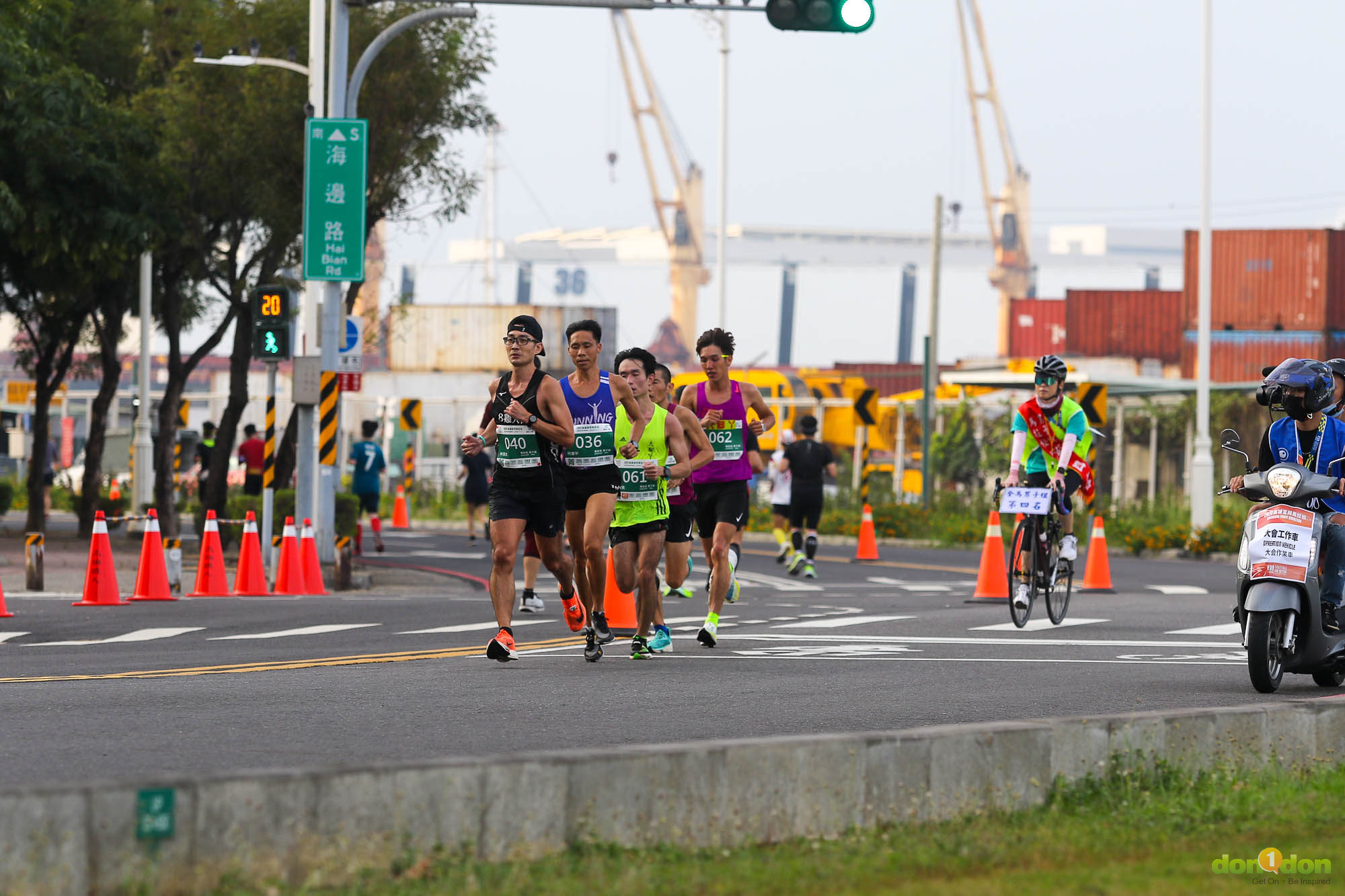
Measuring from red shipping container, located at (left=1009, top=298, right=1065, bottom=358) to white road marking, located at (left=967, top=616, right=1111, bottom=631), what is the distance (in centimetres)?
7582

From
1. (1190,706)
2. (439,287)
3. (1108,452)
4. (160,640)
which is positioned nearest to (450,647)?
(160,640)

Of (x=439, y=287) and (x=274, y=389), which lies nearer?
(x=274, y=389)

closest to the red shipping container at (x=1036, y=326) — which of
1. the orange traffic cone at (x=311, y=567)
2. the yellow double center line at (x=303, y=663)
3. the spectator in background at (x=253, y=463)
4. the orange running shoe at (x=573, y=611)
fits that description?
the spectator in background at (x=253, y=463)

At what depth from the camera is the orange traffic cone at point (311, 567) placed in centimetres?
1933

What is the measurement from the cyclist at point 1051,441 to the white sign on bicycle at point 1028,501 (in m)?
0.19

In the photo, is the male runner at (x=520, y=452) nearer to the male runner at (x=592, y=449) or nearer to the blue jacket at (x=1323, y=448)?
the male runner at (x=592, y=449)

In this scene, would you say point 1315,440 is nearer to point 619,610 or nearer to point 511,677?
point 511,677

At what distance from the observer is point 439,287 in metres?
180

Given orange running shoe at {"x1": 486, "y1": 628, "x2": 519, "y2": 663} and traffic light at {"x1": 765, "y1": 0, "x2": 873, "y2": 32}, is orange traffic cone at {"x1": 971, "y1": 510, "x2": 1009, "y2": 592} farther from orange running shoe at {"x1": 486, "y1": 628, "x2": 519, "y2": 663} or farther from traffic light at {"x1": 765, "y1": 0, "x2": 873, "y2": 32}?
orange running shoe at {"x1": 486, "y1": 628, "x2": 519, "y2": 663}

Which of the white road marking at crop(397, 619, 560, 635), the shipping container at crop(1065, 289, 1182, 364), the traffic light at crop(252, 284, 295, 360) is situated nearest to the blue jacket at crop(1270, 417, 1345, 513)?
the white road marking at crop(397, 619, 560, 635)

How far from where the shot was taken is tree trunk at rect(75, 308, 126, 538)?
32656mm

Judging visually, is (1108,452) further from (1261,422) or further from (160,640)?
(160,640)

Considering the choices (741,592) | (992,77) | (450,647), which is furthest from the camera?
(992,77)

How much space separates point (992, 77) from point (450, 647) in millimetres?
119901
